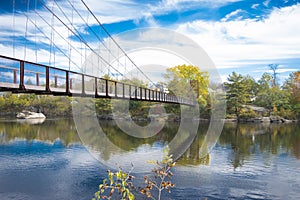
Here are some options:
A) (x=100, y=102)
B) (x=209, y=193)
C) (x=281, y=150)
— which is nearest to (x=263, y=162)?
(x=281, y=150)

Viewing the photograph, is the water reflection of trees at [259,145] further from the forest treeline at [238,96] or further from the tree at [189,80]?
the forest treeline at [238,96]

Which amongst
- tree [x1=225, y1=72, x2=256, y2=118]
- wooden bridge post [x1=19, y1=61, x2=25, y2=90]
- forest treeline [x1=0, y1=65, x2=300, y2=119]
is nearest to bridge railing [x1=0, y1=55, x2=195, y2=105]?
wooden bridge post [x1=19, y1=61, x2=25, y2=90]

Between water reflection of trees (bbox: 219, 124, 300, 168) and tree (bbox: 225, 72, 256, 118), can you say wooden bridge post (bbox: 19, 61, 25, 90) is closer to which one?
water reflection of trees (bbox: 219, 124, 300, 168)

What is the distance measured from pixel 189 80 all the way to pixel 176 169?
24.8m

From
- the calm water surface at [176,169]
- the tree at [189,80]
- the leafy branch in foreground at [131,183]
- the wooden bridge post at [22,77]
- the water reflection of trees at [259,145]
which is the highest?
the tree at [189,80]

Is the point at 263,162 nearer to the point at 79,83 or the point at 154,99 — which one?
the point at 154,99

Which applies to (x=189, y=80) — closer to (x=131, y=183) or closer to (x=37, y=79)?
(x=37, y=79)

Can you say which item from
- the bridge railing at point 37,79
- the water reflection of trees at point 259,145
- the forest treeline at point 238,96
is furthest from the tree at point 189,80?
the bridge railing at point 37,79

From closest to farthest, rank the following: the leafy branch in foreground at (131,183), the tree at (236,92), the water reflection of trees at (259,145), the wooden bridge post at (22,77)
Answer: the leafy branch in foreground at (131,183) → the wooden bridge post at (22,77) → the water reflection of trees at (259,145) → the tree at (236,92)

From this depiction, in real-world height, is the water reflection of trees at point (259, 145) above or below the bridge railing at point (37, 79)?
below

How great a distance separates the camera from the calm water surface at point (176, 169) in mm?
10570

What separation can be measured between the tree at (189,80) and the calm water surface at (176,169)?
15.2 meters

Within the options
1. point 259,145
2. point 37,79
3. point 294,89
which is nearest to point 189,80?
point 294,89

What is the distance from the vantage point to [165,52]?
128 feet
